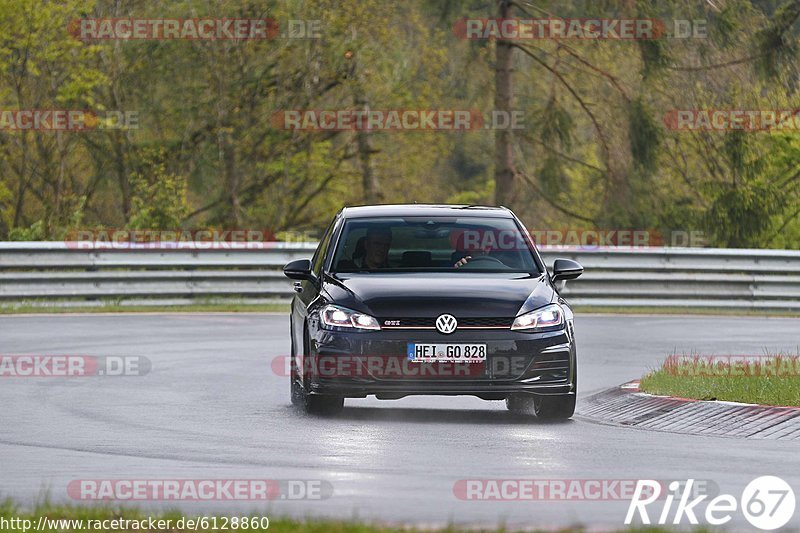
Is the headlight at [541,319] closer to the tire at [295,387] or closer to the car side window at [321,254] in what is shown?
the car side window at [321,254]

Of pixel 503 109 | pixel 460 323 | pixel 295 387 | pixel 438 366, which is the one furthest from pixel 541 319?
pixel 503 109

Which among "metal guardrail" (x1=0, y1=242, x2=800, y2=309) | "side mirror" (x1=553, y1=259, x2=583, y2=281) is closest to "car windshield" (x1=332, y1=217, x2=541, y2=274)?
"side mirror" (x1=553, y1=259, x2=583, y2=281)

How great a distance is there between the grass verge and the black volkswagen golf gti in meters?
1.55

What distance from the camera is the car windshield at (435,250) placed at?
14.1 metres

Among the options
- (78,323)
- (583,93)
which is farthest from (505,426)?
(583,93)

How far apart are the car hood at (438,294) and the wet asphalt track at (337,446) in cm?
89

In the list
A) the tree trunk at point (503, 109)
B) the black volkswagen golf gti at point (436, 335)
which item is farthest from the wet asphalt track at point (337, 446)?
the tree trunk at point (503, 109)

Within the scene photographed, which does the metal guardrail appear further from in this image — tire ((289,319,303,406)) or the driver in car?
the driver in car

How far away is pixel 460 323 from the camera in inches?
508

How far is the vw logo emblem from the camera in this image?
12.9 m

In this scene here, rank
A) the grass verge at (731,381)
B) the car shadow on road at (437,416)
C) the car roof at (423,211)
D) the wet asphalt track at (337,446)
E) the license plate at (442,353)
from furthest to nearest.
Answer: the car roof at (423,211) → the grass verge at (731,381) → the car shadow on road at (437,416) → the license plate at (442,353) → the wet asphalt track at (337,446)

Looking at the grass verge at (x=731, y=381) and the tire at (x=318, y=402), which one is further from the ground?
the tire at (x=318, y=402)

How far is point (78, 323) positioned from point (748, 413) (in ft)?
43.3

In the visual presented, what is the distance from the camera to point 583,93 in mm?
38125
